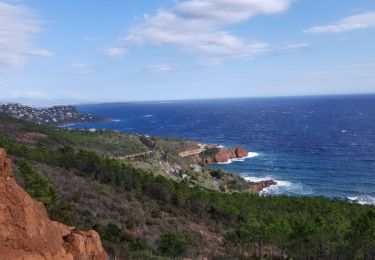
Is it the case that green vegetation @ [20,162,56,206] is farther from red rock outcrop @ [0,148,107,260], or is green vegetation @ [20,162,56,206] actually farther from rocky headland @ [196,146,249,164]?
rocky headland @ [196,146,249,164]

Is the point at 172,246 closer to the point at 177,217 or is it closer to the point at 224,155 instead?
the point at 177,217

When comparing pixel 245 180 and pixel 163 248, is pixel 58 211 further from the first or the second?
pixel 245 180

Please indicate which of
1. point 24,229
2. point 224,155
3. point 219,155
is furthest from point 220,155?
point 24,229

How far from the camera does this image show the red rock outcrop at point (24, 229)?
13164 millimetres

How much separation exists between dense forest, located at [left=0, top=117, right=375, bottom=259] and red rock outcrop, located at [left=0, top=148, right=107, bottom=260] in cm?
1057

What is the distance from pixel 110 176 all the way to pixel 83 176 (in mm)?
3971

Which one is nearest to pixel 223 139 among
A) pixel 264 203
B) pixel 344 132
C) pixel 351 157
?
pixel 344 132

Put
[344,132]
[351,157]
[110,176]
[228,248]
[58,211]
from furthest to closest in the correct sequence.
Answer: [344,132] → [351,157] → [110,176] → [228,248] → [58,211]

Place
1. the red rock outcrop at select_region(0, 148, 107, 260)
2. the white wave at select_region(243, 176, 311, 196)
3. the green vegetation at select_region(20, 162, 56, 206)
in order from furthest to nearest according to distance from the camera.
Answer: the white wave at select_region(243, 176, 311, 196)
the green vegetation at select_region(20, 162, 56, 206)
the red rock outcrop at select_region(0, 148, 107, 260)

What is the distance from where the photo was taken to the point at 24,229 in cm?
1370

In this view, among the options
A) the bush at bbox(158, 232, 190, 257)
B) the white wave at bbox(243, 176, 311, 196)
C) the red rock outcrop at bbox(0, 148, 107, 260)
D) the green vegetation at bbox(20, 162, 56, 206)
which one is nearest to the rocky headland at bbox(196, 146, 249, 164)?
the white wave at bbox(243, 176, 311, 196)

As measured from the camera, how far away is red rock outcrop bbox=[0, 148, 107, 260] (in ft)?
43.2

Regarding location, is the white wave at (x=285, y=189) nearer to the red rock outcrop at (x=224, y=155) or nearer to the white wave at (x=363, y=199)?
the white wave at (x=363, y=199)

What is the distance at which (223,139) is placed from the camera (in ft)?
595
